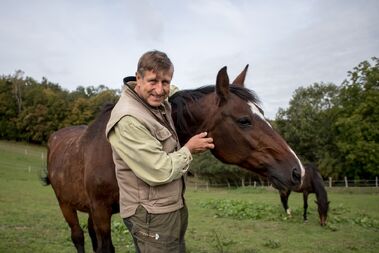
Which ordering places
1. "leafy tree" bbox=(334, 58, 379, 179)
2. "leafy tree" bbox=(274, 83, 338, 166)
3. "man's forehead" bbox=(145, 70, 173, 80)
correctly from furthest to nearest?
"leafy tree" bbox=(274, 83, 338, 166) < "leafy tree" bbox=(334, 58, 379, 179) < "man's forehead" bbox=(145, 70, 173, 80)

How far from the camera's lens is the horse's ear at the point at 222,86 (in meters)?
2.85

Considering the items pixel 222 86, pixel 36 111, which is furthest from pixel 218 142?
pixel 36 111

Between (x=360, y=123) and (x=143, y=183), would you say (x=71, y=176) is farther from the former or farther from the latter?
(x=360, y=123)

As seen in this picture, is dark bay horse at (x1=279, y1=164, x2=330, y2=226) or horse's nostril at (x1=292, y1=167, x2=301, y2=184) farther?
dark bay horse at (x1=279, y1=164, x2=330, y2=226)

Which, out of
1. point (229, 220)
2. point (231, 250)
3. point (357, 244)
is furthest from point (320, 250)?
point (229, 220)

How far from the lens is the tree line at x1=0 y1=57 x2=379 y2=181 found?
37094mm

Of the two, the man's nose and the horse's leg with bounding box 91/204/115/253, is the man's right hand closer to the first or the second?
the man's nose

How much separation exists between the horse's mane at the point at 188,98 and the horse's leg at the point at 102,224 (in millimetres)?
1160

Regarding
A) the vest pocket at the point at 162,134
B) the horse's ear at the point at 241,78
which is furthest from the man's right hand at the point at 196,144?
the horse's ear at the point at 241,78

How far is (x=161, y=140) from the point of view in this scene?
232 centimetres

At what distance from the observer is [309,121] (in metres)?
45.6

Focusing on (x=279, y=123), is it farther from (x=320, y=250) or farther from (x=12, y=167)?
(x=320, y=250)

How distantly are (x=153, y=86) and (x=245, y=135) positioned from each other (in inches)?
40.5

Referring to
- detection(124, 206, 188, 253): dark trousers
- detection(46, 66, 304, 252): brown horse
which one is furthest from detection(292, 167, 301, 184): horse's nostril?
detection(124, 206, 188, 253): dark trousers
